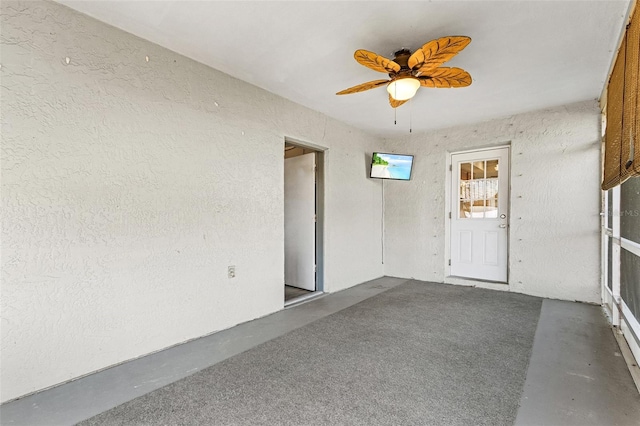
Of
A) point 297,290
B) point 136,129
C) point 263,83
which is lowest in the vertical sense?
Answer: point 297,290

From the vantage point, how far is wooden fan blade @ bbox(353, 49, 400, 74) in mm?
2144

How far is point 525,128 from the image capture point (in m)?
4.23

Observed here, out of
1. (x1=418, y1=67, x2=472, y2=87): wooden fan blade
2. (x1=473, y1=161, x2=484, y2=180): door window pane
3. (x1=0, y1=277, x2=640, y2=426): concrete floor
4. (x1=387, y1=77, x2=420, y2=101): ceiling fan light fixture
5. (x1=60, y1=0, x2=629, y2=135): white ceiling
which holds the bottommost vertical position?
(x1=0, y1=277, x2=640, y2=426): concrete floor

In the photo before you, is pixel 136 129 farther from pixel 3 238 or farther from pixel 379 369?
pixel 379 369

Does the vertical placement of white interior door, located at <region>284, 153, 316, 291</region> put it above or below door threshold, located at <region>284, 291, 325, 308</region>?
above

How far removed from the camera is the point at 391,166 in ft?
16.7

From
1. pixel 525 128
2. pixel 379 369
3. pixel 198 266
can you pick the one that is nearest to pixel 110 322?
pixel 198 266

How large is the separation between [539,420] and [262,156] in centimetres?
318

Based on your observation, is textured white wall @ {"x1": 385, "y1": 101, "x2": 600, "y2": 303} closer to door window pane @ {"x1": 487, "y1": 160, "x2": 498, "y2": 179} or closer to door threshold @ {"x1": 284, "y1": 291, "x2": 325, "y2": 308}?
door window pane @ {"x1": 487, "y1": 160, "x2": 498, "y2": 179}

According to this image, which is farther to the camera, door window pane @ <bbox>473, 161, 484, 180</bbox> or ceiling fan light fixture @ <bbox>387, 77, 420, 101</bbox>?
door window pane @ <bbox>473, 161, 484, 180</bbox>

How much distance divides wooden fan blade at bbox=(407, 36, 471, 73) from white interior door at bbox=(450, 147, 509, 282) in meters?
2.95

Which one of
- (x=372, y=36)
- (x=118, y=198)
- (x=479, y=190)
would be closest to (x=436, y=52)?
(x=372, y=36)

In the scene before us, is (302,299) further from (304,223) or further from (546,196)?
(546,196)

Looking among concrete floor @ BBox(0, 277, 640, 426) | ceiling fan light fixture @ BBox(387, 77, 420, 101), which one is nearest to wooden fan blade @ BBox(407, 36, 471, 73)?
ceiling fan light fixture @ BBox(387, 77, 420, 101)
